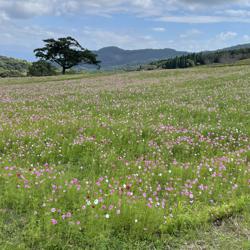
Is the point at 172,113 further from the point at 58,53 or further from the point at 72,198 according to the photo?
the point at 58,53

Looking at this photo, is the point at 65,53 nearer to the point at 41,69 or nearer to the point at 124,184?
the point at 41,69

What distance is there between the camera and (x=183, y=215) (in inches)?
219

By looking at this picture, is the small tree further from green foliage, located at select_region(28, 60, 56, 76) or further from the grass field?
the grass field

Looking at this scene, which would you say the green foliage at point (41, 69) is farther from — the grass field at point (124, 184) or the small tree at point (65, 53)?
the grass field at point (124, 184)

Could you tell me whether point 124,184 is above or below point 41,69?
above

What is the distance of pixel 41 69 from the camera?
82.9 m

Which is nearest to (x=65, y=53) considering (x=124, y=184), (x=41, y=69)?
(x=41, y=69)

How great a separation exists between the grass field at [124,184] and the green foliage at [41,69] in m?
73.6

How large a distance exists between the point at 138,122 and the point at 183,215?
6.94 metres

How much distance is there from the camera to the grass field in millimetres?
5051

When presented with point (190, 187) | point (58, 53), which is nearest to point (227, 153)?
point (190, 187)

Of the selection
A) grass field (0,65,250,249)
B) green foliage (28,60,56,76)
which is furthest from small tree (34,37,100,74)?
grass field (0,65,250,249)

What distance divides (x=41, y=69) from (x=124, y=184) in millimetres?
81101

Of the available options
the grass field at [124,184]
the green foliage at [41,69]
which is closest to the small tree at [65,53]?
the green foliage at [41,69]
